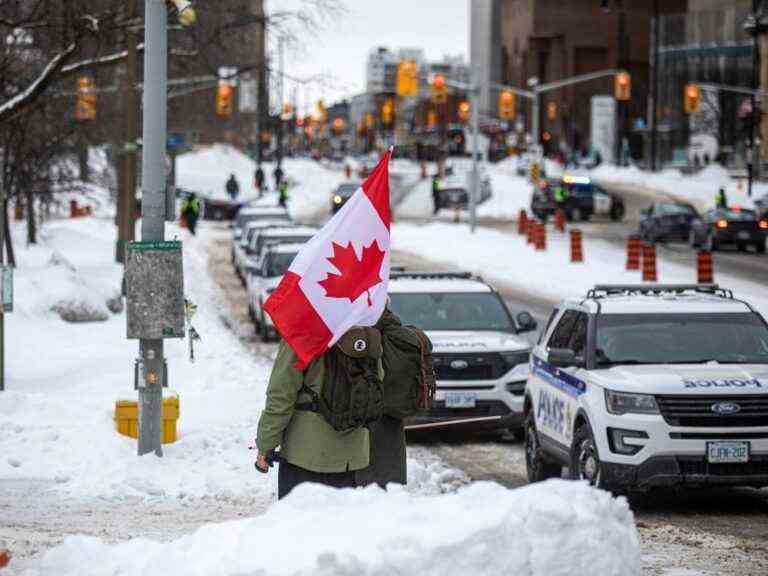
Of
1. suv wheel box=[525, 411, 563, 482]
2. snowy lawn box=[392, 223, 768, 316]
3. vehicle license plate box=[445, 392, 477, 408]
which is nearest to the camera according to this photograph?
suv wheel box=[525, 411, 563, 482]

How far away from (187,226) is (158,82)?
49303mm

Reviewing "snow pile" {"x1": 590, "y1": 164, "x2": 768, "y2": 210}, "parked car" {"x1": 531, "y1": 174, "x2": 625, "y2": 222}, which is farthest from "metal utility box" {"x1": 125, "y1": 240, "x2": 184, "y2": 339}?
"snow pile" {"x1": 590, "y1": 164, "x2": 768, "y2": 210}

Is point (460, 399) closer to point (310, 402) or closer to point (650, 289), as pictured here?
point (650, 289)

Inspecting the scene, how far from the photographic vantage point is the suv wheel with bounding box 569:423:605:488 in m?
11.7

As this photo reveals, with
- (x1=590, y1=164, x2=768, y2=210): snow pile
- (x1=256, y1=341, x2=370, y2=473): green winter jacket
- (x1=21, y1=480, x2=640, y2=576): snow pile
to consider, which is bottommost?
(x1=21, y1=480, x2=640, y2=576): snow pile

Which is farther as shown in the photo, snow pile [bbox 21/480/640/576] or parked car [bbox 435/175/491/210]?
parked car [bbox 435/175/491/210]

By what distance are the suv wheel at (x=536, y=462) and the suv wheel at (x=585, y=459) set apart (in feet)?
3.48

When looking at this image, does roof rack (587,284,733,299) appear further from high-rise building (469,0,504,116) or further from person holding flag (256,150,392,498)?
high-rise building (469,0,504,116)

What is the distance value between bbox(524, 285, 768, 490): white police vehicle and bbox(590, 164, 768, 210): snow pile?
199ft

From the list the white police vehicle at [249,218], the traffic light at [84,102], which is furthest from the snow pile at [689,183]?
the traffic light at [84,102]

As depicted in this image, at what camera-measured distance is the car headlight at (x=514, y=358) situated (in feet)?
53.6

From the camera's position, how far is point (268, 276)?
92.3ft

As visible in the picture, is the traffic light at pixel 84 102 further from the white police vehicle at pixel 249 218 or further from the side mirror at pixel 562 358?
the side mirror at pixel 562 358

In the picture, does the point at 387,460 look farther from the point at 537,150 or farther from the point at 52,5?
the point at 537,150
